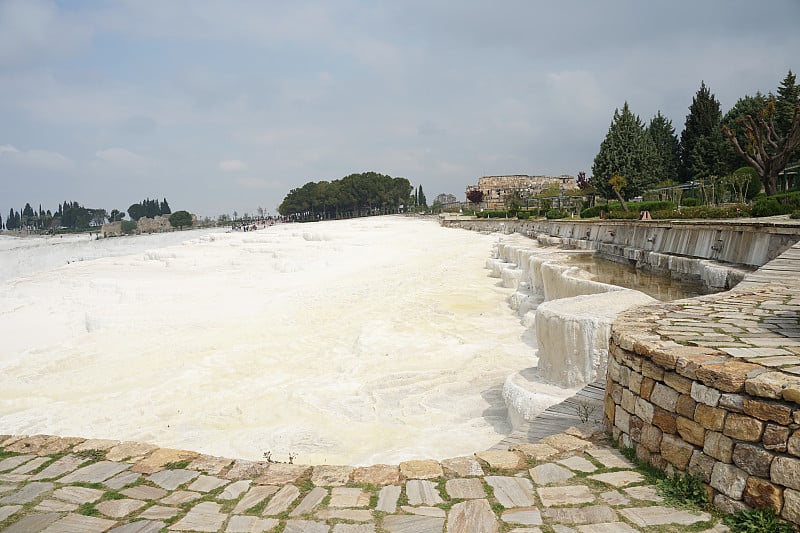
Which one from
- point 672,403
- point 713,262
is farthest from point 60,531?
point 713,262

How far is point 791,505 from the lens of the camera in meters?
2.27

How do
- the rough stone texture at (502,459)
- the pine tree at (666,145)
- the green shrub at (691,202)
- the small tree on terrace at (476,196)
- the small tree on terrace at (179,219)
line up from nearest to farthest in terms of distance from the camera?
the rough stone texture at (502,459) → the green shrub at (691,202) → the pine tree at (666,145) → the small tree on terrace at (476,196) → the small tree on terrace at (179,219)

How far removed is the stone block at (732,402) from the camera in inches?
97.7

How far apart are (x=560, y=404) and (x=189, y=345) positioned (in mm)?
8140

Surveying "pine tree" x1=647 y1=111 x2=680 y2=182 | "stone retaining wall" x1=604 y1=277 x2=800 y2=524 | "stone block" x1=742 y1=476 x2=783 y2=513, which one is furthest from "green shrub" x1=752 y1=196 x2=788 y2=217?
"pine tree" x1=647 y1=111 x2=680 y2=182

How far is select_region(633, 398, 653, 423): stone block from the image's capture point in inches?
122

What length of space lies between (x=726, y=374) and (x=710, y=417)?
0.26 metres

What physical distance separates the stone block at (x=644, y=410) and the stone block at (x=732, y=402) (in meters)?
0.57

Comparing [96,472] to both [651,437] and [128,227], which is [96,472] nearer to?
[651,437]

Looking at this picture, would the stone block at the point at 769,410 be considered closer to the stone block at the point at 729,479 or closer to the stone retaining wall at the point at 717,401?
the stone retaining wall at the point at 717,401

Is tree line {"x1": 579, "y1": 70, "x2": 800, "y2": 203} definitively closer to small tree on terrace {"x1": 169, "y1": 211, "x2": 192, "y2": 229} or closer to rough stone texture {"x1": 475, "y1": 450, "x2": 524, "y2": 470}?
rough stone texture {"x1": 475, "y1": 450, "x2": 524, "y2": 470}

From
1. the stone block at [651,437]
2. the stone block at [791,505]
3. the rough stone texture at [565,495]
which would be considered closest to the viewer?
the stone block at [791,505]

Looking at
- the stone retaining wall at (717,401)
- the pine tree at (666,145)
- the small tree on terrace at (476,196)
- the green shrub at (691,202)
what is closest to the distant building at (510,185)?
the small tree on terrace at (476,196)

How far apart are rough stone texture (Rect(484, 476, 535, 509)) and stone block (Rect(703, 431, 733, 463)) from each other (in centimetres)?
98
